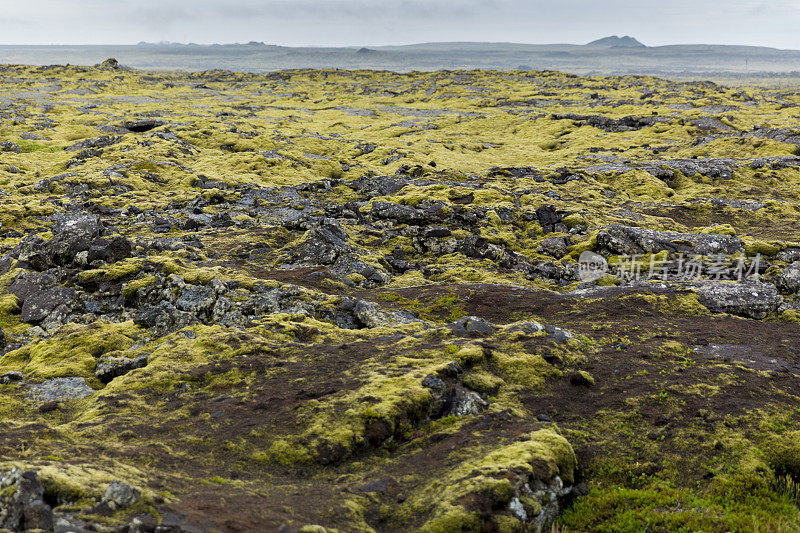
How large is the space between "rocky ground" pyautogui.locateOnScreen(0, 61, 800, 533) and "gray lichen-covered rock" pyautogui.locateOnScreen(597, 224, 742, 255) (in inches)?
7.6

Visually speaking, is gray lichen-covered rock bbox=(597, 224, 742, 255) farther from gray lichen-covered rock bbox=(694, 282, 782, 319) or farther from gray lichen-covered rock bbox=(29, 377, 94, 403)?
gray lichen-covered rock bbox=(29, 377, 94, 403)

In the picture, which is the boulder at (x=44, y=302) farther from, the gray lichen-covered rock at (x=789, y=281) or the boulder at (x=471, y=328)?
the gray lichen-covered rock at (x=789, y=281)

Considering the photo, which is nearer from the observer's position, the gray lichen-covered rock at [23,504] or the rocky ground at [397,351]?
the gray lichen-covered rock at [23,504]

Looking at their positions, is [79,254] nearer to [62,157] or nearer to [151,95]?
[62,157]

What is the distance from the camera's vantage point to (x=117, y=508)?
776cm

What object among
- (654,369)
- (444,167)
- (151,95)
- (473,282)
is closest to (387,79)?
(151,95)

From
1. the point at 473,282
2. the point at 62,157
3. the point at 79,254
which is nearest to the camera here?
the point at 79,254

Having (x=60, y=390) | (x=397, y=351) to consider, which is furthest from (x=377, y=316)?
(x=60, y=390)

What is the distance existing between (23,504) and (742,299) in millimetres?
26922

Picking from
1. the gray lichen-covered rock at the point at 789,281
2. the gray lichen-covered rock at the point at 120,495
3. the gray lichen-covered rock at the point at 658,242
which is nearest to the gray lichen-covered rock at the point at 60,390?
the gray lichen-covered rock at the point at 120,495

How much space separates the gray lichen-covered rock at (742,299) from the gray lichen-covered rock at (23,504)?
990 inches

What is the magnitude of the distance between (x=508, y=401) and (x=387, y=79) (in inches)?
7438

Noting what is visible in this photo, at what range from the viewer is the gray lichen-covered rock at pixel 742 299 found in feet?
72.7

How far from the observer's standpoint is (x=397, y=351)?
55.8 feet
